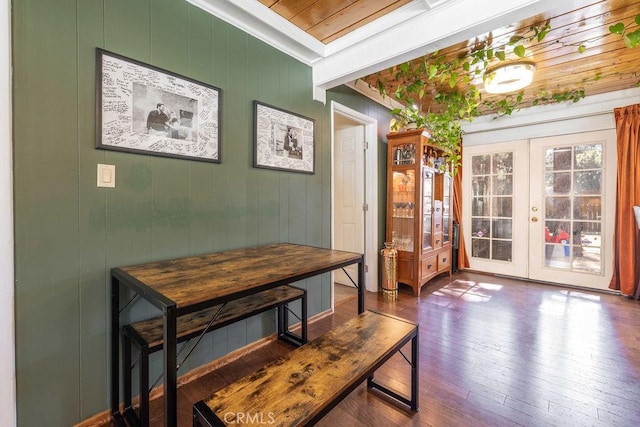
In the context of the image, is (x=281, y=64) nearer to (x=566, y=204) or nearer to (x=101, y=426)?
(x=101, y=426)

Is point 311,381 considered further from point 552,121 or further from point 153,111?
point 552,121

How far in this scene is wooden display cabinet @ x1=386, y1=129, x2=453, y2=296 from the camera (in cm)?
329

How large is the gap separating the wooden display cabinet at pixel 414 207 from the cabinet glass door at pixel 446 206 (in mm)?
154

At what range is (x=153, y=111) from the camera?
1.54 m

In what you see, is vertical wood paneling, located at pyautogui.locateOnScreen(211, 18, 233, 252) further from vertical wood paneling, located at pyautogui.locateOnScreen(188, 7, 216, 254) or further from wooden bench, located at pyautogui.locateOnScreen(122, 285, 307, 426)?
wooden bench, located at pyautogui.locateOnScreen(122, 285, 307, 426)

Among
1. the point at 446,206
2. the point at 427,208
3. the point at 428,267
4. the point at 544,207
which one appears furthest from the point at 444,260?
the point at 544,207

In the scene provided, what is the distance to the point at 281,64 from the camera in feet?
7.36

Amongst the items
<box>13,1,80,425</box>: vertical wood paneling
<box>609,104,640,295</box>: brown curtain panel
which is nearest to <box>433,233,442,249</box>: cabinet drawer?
<box>609,104,640,295</box>: brown curtain panel

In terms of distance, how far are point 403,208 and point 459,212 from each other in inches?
59.1

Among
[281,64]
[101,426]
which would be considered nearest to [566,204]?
[281,64]

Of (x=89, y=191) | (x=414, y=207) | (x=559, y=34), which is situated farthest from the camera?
(x=414, y=207)

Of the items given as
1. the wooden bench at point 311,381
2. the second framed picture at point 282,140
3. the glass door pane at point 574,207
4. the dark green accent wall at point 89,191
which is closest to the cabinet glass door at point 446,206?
the glass door pane at point 574,207

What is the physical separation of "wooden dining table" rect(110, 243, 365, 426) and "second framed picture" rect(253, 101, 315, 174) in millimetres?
729

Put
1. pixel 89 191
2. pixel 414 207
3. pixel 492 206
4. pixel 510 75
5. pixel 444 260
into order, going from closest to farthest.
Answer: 1. pixel 89 191
2. pixel 510 75
3. pixel 414 207
4. pixel 444 260
5. pixel 492 206
